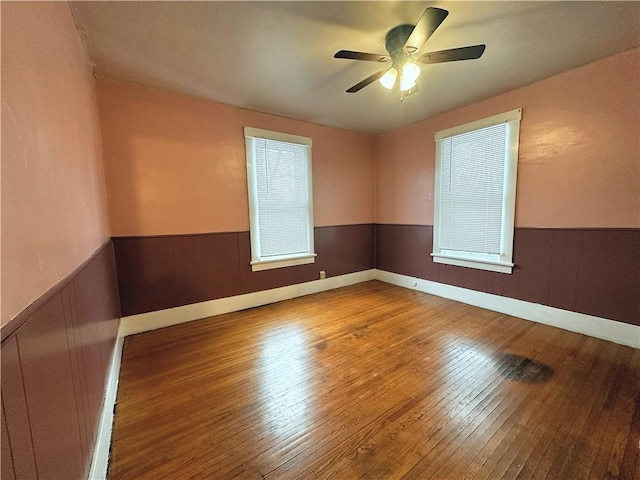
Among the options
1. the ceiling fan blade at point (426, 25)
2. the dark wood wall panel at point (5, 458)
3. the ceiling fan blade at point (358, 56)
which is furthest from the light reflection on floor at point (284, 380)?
the ceiling fan blade at point (426, 25)

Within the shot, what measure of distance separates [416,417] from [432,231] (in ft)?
9.31

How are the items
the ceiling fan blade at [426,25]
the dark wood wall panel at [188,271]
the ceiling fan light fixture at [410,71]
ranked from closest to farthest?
the ceiling fan blade at [426,25]
the ceiling fan light fixture at [410,71]
the dark wood wall panel at [188,271]

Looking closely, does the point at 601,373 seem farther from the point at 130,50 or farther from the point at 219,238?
the point at 130,50

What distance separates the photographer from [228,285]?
11.2ft

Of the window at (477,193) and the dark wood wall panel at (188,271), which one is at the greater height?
the window at (477,193)

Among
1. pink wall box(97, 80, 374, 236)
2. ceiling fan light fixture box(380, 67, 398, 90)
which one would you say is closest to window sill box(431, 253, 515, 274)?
ceiling fan light fixture box(380, 67, 398, 90)

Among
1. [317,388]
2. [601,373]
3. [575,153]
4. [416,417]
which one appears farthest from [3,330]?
[575,153]

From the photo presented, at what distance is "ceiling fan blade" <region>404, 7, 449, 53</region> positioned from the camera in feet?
4.88

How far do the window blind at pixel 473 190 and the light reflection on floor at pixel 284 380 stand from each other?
8.09 feet

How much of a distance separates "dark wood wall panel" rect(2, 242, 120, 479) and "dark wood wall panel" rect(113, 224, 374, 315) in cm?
137

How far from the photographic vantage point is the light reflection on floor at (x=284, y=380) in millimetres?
1625

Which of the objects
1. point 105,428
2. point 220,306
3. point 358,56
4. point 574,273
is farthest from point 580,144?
point 105,428

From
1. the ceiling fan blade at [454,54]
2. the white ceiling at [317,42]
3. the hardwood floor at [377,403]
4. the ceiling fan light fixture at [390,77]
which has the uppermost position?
the white ceiling at [317,42]

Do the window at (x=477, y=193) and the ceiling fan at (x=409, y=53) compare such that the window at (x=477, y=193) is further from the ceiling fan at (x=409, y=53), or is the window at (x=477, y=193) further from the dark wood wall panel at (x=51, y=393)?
the dark wood wall panel at (x=51, y=393)
